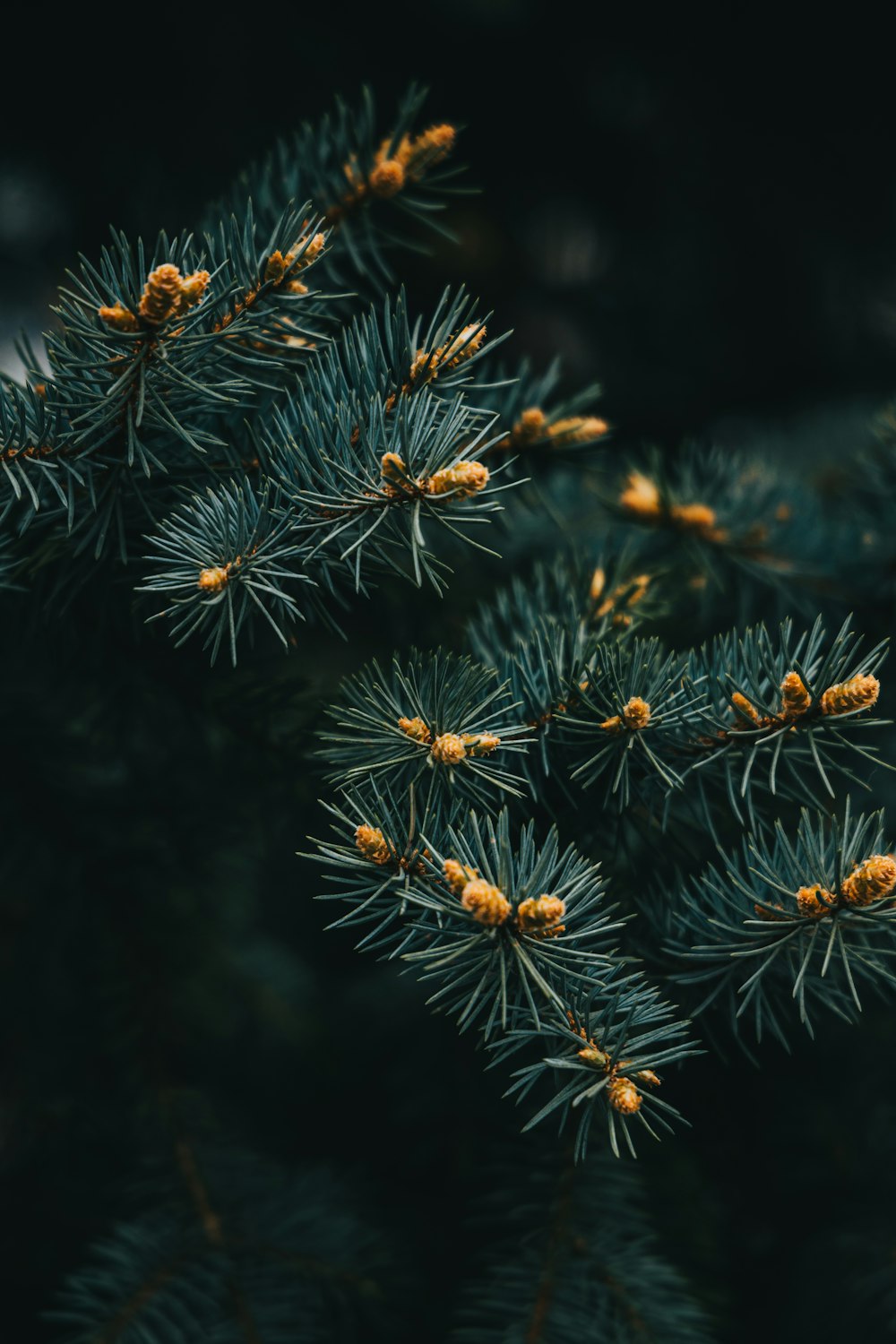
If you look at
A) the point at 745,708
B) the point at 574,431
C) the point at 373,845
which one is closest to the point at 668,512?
the point at 574,431

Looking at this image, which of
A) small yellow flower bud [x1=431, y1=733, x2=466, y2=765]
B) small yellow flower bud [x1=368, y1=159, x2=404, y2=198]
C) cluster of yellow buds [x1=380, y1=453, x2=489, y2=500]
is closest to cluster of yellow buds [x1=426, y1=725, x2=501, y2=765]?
small yellow flower bud [x1=431, y1=733, x2=466, y2=765]

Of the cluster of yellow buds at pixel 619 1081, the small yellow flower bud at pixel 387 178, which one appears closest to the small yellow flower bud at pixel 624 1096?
the cluster of yellow buds at pixel 619 1081

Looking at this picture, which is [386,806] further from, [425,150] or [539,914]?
[425,150]

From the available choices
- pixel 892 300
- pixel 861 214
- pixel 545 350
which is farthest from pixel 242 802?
pixel 861 214

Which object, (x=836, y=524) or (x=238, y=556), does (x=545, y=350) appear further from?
(x=238, y=556)

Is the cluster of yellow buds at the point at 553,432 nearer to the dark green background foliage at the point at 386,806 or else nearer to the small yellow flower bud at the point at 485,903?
the dark green background foliage at the point at 386,806
